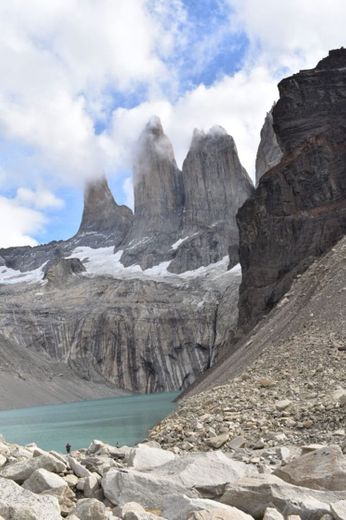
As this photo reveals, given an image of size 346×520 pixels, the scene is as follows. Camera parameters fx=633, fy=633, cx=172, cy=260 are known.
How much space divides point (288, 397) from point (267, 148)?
132885 mm

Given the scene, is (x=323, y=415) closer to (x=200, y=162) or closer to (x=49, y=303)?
(x=49, y=303)

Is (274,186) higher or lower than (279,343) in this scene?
higher

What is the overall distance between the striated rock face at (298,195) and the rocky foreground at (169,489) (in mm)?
47107

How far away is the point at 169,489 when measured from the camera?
8.34m

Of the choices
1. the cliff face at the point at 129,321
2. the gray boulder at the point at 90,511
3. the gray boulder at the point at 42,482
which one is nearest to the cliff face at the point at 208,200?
the cliff face at the point at 129,321

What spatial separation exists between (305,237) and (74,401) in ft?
227

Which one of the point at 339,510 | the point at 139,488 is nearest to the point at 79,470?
the point at 139,488

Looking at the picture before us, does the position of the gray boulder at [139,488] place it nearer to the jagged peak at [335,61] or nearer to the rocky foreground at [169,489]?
the rocky foreground at [169,489]

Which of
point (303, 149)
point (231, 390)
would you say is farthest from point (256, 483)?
point (303, 149)

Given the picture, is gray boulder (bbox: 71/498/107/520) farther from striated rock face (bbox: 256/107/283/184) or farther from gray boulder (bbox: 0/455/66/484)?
striated rock face (bbox: 256/107/283/184)

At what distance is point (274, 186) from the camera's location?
214 ft

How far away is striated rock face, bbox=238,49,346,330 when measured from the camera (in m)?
60.0

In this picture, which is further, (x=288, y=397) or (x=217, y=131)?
(x=217, y=131)

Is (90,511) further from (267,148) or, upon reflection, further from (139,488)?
(267,148)
